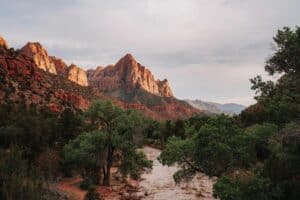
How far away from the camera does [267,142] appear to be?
57.6 feet

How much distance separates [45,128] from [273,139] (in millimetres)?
24656

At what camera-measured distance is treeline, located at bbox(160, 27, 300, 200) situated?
51.3ft

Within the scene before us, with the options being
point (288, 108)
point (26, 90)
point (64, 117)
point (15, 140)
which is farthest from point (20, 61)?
point (288, 108)

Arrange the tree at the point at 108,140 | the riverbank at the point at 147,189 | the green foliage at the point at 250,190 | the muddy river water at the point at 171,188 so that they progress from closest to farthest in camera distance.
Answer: the green foliage at the point at 250,190 → the riverbank at the point at 147,189 → the muddy river water at the point at 171,188 → the tree at the point at 108,140

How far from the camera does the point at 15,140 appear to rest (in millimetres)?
31719

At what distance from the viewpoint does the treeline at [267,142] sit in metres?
15.6

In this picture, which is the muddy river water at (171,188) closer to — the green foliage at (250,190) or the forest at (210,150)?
the forest at (210,150)

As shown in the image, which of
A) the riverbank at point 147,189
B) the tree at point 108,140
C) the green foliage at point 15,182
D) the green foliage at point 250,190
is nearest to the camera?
the green foliage at point 250,190

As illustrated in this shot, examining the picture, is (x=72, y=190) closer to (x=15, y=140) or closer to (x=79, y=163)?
(x=79, y=163)

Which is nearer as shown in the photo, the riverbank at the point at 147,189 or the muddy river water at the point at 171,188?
the riverbank at the point at 147,189

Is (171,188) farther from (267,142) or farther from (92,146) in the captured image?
(267,142)

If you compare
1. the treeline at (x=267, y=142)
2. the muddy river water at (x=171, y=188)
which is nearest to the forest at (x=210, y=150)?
the treeline at (x=267, y=142)

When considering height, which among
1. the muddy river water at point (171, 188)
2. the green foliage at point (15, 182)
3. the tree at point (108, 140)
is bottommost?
the muddy river water at point (171, 188)

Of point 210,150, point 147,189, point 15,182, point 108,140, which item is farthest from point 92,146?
point 210,150
